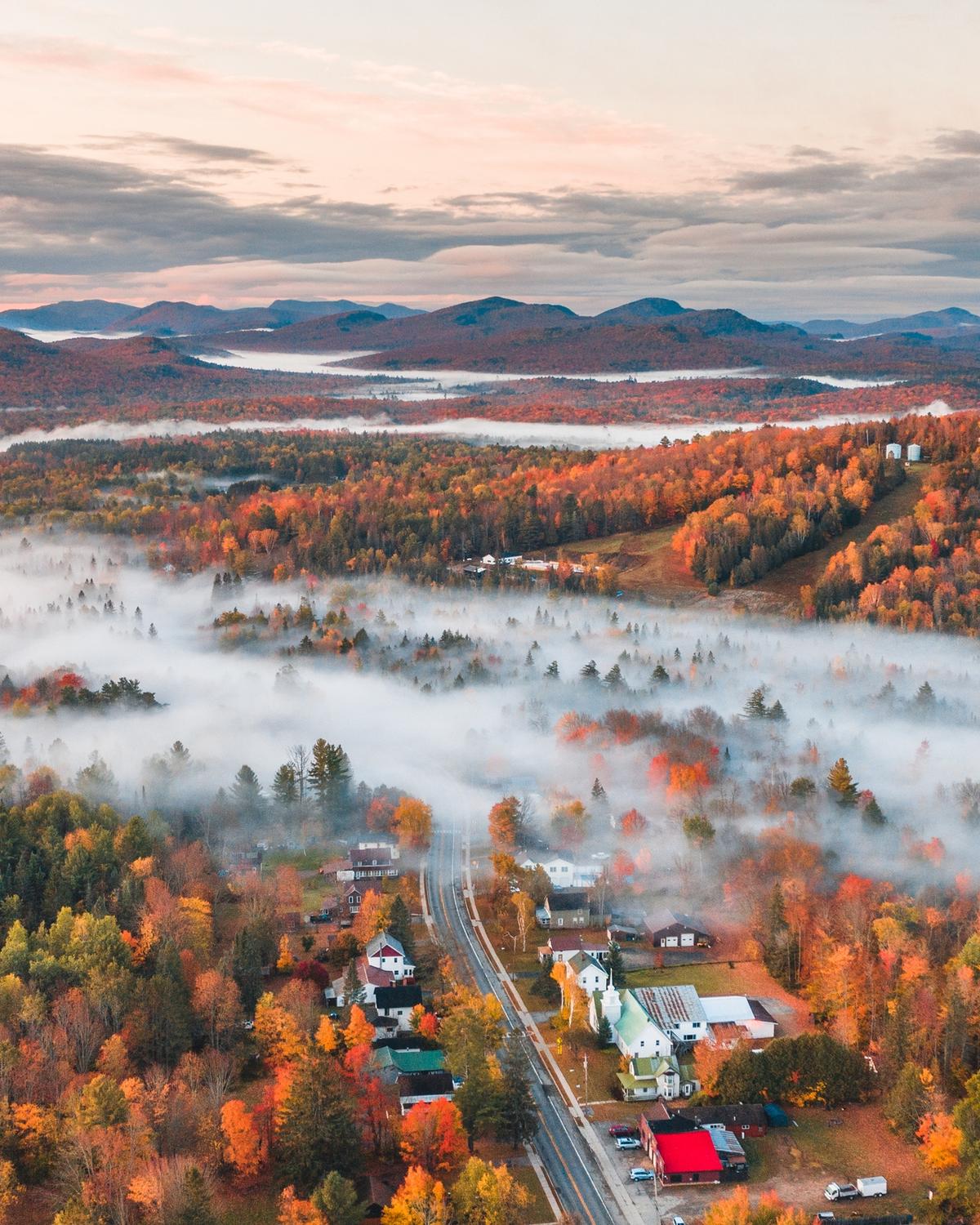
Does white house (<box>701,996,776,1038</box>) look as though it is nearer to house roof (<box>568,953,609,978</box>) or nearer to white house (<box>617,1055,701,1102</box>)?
white house (<box>617,1055,701,1102</box>)

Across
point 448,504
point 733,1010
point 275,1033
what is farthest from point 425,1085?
point 448,504

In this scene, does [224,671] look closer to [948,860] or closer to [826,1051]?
[948,860]

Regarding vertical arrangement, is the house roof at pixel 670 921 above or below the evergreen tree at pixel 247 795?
below

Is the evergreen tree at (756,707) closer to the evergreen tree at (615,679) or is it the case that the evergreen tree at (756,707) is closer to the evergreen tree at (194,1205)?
the evergreen tree at (615,679)

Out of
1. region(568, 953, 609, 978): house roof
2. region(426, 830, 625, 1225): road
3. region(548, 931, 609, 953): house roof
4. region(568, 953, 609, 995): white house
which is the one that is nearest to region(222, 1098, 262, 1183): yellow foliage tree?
region(426, 830, 625, 1225): road

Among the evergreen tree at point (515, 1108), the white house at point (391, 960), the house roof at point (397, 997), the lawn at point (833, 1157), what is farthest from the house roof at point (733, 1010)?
the white house at point (391, 960)

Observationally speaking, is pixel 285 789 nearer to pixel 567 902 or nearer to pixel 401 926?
pixel 401 926

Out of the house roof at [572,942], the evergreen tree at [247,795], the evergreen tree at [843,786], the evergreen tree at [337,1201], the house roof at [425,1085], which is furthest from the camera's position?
the evergreen tree at [247,795]

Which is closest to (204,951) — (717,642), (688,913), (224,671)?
(688,913)
